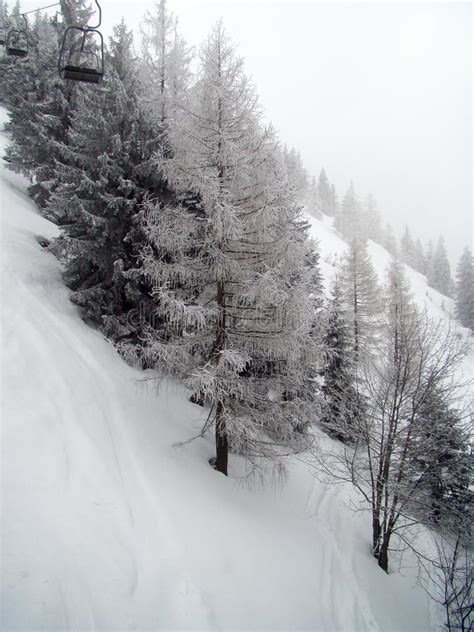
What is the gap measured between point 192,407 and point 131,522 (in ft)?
16.0

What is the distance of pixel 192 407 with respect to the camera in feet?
33.9

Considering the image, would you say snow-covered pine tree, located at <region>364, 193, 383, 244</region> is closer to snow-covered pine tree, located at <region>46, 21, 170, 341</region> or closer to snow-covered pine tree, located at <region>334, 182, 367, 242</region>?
snow-covered pine tree, located at <region>334, 182, 367, 242</region>

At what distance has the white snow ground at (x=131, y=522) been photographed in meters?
4.38

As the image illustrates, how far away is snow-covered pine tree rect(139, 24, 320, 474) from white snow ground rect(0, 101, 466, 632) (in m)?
1.68

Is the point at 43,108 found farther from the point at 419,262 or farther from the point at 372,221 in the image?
the point at 372,221

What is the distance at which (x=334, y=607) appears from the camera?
6840 millimetres

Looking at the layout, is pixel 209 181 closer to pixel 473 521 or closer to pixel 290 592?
pixel 290 592

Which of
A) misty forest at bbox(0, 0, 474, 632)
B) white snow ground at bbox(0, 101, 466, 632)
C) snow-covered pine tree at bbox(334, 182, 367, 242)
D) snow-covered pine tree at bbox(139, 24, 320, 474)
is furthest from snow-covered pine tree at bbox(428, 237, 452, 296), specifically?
snow-covered pine tree at bbox(139, 24, 320, 474)

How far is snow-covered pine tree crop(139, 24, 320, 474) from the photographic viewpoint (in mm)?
6926

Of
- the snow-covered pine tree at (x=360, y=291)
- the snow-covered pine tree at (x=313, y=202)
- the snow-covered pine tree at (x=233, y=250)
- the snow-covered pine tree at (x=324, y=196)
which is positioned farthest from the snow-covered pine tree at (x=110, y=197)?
the snow-covered pine tree at (x=324, y=196)

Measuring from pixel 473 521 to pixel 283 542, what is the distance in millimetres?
5167

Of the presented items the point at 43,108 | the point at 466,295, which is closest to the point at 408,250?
the point at 466,295

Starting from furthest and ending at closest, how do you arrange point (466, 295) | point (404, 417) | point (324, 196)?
point (324, 196) < point (466, 295) < point (404, 417)

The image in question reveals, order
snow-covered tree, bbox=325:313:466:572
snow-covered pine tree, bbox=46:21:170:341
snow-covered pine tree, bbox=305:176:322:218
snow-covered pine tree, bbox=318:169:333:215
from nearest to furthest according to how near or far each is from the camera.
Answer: snow-covered tree, bbox=325:313:466:572, snow-covered pine tree, bbox=46:21:170:341, snow-covered pine tree, bbox=305:176:322:218, snow-covered pine tree, bbox=318:169:333:215
